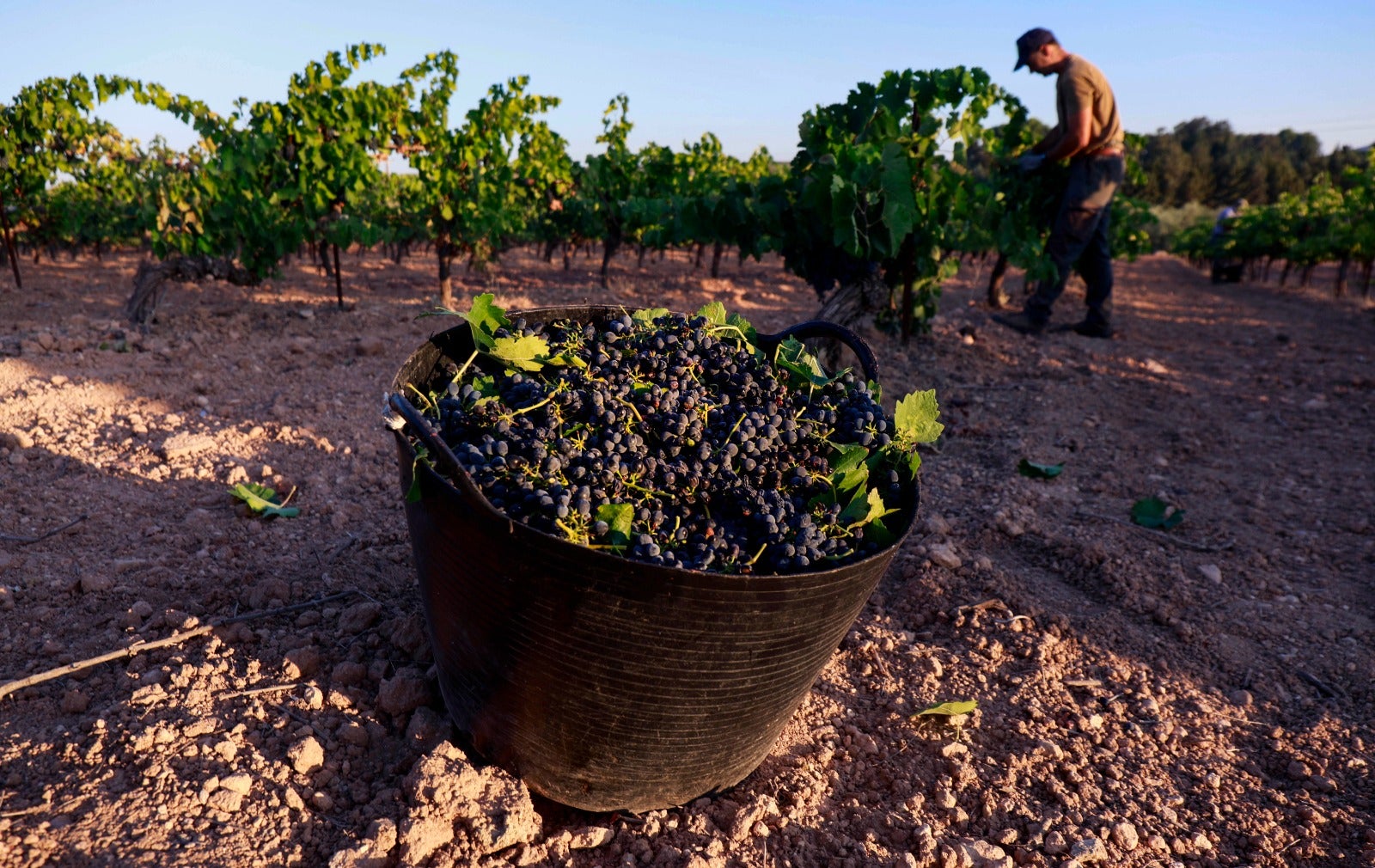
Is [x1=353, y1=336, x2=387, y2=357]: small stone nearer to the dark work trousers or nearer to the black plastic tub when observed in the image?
the black plastic tub

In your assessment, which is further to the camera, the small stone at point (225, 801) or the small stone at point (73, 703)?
the small stone at point (73, 703)

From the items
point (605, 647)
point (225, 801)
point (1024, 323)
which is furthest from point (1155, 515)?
point (1024, 323)

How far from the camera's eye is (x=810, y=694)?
2578mm

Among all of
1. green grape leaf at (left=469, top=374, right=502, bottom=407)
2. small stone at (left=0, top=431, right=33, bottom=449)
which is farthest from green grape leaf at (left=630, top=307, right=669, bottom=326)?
small stone at (left=0, top=431, right=33, bottom=449)

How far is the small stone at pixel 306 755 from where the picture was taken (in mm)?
1944

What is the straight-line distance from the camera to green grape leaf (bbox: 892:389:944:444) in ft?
6.68

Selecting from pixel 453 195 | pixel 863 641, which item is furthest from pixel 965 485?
pixel 453 195

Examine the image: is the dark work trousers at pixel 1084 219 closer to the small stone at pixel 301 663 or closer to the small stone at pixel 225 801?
the small stone at pixel 301 663

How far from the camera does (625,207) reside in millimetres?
9961

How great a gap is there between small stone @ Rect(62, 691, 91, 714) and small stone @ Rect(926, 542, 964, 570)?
3052 millimetres

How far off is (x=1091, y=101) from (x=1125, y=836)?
7233 mm

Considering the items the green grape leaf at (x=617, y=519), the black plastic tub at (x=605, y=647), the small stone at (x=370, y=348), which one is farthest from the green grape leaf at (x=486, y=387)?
the small stone at (x=370, y=348)

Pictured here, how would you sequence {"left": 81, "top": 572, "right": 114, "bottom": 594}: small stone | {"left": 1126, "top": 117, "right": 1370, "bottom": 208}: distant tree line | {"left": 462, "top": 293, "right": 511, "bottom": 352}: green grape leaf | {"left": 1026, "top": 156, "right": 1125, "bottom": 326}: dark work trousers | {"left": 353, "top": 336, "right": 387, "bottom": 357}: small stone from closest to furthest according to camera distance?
{"left": 462, "top": 293, "right": 511, "bottom": 352}: green grape leaf → {"left": 81, "top": 572, "right": 114, "bottom": 594}: small stone → {"left": 353, "top": 336, "right": 387, "bottom": 357}: small stone → {"left": 1026, "top": 156, "right": 1125, "bottom": 326}: dark work trousers → {"left": 1126, "top": 117, "right": 1370, "bottom": 208}: distant tree line

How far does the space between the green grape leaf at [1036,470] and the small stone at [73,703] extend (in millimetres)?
4518
